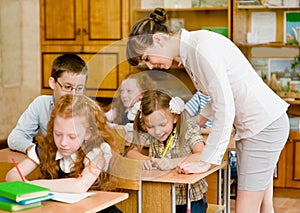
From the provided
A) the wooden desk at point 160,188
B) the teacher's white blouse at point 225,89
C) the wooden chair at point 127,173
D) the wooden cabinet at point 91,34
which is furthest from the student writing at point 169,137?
the wooden cabinet at point 91,34

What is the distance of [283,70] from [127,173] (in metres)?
2.91

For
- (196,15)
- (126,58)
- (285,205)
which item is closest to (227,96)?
(126,58)

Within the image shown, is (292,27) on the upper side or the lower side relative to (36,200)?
upper

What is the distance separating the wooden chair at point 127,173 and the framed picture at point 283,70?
284cm

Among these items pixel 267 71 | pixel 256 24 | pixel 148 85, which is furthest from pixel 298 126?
pixel 148 85

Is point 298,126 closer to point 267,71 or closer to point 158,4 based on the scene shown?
point 267,71

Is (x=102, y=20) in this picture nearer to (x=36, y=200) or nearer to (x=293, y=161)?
(x=293, y=161)

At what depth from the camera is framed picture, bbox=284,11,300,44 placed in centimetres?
534

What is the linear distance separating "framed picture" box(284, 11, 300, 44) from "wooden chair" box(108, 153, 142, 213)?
289 cm

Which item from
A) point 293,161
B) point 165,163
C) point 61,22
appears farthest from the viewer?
point 61,22

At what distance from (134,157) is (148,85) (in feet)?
1.40

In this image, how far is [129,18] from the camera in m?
5.61

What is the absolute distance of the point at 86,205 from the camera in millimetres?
2342

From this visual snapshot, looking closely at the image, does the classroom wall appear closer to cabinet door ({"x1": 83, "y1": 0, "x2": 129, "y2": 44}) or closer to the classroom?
the classroom
